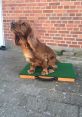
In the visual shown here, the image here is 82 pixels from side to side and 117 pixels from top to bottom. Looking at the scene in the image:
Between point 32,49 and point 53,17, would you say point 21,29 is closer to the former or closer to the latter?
point 32,49

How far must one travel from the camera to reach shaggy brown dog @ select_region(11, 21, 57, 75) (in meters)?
3.08

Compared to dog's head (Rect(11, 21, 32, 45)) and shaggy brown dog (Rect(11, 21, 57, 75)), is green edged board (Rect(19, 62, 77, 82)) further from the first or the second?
dog's head (Rect(11, 21, 32, 45))

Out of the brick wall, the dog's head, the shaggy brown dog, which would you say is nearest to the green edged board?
the shaggy brown dog

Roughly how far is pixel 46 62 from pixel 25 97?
815 millimetres

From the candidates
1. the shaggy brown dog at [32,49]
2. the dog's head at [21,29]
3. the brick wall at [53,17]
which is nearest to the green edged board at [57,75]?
the shaggy brown dog at [32,49]

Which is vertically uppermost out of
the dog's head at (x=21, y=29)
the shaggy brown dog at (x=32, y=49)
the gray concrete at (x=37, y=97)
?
the dog's head at (x=21, y=29)

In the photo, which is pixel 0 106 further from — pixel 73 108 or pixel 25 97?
pixel 73 108

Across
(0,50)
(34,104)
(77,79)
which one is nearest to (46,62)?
(77,79)

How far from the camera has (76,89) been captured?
3150mm

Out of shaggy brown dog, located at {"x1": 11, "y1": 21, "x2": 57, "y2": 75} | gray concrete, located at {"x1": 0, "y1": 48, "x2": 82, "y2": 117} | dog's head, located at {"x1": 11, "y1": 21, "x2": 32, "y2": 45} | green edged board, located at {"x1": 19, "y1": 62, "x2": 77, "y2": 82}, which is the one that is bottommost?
gray concrete, located at {"x1": 0, "y1": 48, "x2": 82, "y2": 117}

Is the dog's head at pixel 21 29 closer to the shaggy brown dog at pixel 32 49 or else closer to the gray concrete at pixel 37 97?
the shaggy brown dog at pixel 32 49

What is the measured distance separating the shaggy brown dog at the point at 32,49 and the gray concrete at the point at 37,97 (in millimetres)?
332

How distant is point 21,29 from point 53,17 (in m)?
1.60

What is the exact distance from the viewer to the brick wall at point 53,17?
4336mm
